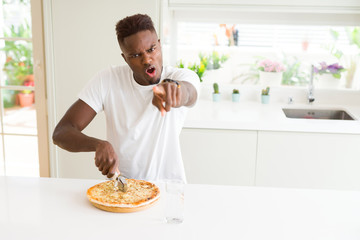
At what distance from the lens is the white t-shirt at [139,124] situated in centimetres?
191

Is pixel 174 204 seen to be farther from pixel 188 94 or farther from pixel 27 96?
pixel 27 96

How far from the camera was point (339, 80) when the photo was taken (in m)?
3.50

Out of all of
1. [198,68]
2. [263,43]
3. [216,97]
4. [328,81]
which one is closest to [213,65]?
[198,68]

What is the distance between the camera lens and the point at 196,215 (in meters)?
1.52

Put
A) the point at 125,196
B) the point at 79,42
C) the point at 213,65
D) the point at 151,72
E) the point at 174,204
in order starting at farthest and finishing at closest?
the point at 213,65 → the point at 79,42 → the point at 151,72 → the point at 125,196 → the point at 174,204

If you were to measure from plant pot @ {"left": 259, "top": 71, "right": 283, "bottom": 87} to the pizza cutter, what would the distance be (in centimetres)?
216

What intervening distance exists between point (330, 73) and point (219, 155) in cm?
131

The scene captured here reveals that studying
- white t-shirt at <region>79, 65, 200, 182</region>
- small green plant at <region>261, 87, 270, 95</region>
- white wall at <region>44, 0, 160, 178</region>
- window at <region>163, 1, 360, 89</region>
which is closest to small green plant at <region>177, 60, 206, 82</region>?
window at <region>163, 1, 360, 89</region>

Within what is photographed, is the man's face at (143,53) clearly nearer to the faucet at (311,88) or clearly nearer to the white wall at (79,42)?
the white wall at (79,42)

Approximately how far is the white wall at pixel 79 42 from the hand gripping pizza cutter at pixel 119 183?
1.34 metres

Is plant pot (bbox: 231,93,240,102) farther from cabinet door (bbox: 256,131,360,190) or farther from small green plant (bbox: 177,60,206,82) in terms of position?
cabinet door (bbox: 256,131,360,190)

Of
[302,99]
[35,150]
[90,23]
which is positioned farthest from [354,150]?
[35,150]

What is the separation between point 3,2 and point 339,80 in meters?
2.66

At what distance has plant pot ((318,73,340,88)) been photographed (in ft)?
11.5
